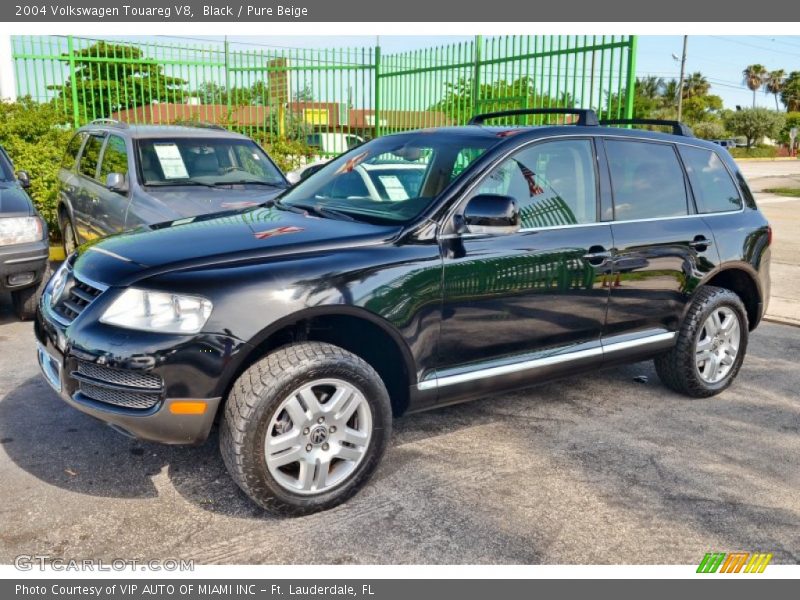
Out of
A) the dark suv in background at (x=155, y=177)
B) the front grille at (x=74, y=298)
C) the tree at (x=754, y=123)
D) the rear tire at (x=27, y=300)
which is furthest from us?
the tree at (x=754, y=123)

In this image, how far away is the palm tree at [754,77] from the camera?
309ft

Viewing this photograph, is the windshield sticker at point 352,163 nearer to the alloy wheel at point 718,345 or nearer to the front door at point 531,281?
the front door at point 531,281

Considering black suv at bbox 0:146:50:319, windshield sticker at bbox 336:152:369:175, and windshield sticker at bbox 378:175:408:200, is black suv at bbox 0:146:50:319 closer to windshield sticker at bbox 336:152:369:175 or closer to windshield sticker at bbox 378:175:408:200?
windshield sticker at bbox 336:152:369:175

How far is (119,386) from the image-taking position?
3.11 metres

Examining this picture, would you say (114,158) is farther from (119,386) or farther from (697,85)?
(697,85)

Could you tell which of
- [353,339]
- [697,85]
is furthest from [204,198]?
[697,85]

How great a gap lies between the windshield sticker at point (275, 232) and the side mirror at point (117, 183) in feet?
12.7

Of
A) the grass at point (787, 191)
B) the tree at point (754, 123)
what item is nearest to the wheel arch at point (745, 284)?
the grass at point (787, 191)

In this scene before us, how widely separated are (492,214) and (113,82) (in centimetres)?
1217

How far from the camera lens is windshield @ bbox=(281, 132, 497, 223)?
393 cm

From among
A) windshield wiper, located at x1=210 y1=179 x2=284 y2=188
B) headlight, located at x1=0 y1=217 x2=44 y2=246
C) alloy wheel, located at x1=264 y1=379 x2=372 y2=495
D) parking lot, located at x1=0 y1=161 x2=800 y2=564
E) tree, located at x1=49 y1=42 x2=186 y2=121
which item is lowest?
parking lot, located at x1=0 y1=161 x2=800 y2=564

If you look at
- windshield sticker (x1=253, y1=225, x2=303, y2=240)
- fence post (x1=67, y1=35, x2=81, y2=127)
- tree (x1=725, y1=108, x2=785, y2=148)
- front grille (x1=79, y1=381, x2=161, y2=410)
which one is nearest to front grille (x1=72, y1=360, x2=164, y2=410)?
front grille (x1=79, y1=381, x2=161, y2=410)

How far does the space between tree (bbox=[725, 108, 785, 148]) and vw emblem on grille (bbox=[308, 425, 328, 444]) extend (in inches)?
2847

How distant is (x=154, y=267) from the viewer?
3.23m
